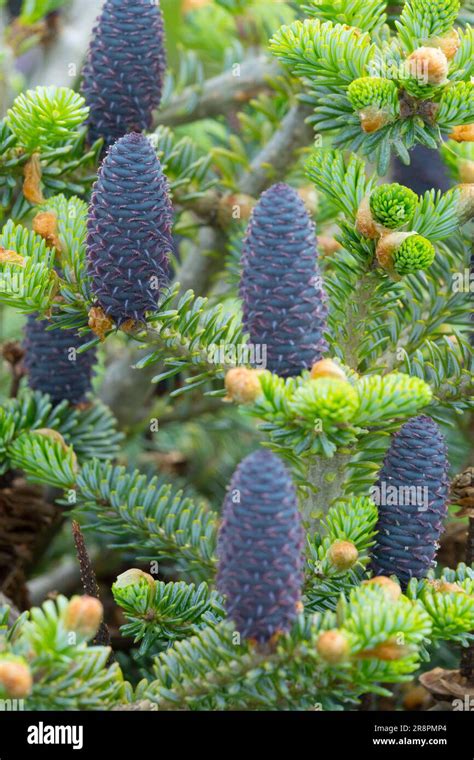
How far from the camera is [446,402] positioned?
23.4 inches

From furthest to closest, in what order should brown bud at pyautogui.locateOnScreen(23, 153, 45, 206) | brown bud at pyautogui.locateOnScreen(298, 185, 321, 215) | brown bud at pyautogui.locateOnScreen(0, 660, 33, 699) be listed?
brown bud at pyautogui.locateOnScreen(298, 185, 321, 215) < brown bud at pyautogui.locateOnScreen(23, 153, 45, 206) < brown bud at pyautogui.locateOnScreen(0, 660, 33, 699)

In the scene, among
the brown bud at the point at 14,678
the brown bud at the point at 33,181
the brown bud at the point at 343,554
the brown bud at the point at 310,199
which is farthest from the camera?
the brown bud at the point at 310,199

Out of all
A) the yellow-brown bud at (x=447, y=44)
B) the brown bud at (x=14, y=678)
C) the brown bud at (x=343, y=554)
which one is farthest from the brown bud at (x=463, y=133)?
the brown bud at (x=14, y=678)

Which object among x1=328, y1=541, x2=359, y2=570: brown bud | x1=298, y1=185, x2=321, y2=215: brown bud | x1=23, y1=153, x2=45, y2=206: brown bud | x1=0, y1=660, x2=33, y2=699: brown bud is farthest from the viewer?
x1=298, y1=185, x2=321, y2=215: brown bud

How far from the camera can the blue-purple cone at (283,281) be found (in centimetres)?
48

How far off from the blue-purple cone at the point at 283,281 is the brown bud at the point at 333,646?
141mm

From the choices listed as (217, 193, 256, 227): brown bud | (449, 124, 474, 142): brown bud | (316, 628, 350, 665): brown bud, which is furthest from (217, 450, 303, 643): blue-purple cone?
(217, 193, 256, 227): brown bud

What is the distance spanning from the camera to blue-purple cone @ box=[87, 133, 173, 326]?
1.66 ft

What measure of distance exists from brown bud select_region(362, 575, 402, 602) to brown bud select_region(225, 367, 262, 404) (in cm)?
11

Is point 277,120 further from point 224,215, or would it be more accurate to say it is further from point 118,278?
point 118,278

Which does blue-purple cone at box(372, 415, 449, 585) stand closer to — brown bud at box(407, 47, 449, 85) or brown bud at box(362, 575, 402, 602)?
brown bud at box(362, 575, 402, 602)

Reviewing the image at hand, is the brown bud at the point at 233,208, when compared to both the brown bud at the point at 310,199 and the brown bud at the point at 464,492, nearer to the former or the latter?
the brown bud at the point at 310,199

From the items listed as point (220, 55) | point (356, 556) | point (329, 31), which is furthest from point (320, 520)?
point (220, 55)
